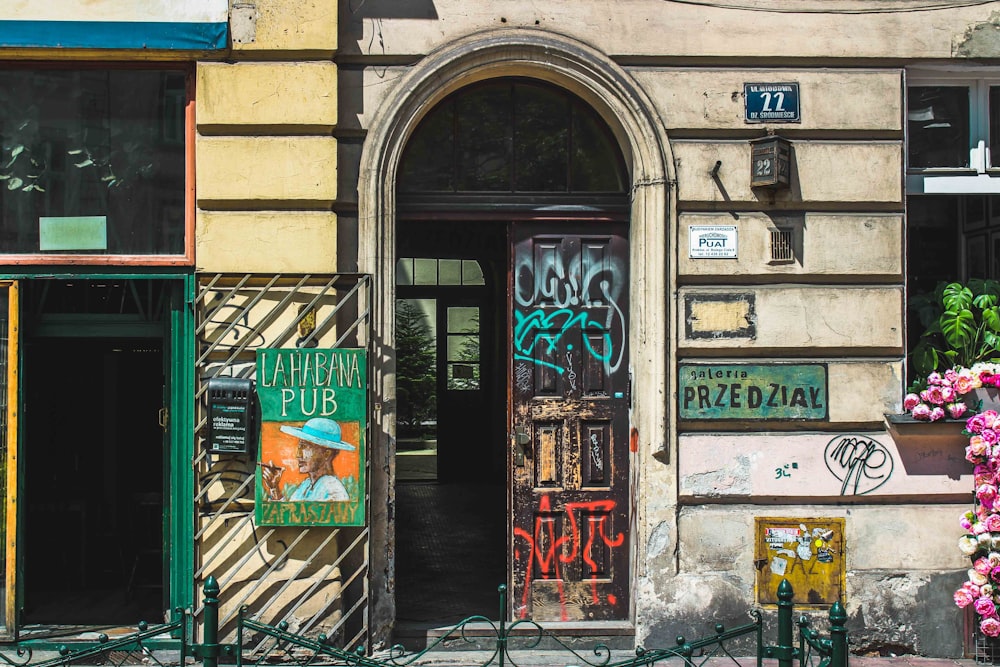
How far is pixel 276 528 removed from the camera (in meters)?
6.47

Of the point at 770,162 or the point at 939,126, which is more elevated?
the point at 939,126

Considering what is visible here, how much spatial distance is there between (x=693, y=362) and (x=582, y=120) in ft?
6.55

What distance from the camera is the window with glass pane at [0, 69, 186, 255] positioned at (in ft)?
22.0

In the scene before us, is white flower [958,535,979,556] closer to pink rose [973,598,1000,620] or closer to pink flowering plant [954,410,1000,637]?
pink flowering plant [954,410,1000,637]

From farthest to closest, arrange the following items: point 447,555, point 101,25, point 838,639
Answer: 1. point 447,555
2. point 101,25
3. point 838,639

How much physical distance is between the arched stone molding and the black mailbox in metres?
0.86

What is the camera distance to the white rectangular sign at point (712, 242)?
678cm

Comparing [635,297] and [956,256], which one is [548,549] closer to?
[635,297]

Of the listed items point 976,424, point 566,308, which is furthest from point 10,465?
point 976,424

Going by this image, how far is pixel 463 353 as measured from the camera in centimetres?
1457

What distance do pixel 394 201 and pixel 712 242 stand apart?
2282mm

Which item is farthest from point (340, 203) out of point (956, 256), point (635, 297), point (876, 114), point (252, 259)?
point (956, 256)

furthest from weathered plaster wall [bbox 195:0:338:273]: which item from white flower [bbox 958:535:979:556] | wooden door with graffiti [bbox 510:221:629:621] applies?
white flower [bbox 958:535:979:556]

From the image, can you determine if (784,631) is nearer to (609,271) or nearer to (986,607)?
(986,607)
